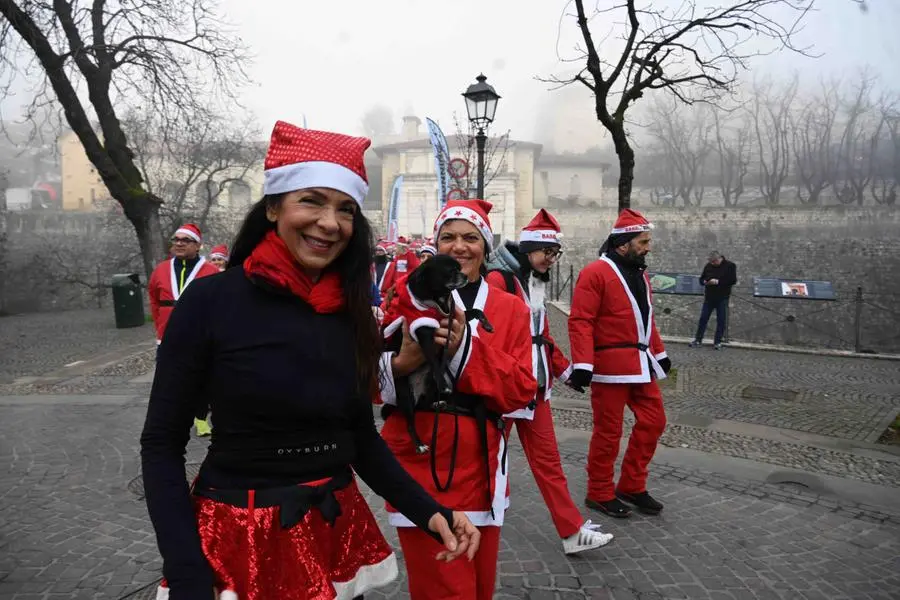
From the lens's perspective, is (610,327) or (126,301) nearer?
(610,327)

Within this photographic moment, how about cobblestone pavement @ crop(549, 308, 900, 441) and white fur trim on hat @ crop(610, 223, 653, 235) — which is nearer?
white fur trim on hat @ crop(610, 223, 653, 235)

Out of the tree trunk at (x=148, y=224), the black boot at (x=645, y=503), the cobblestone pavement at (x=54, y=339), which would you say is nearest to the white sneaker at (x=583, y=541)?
the black boot at (x=645, y=503)

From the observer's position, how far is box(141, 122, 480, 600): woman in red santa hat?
1453 mm

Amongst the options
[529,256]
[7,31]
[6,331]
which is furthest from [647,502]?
[6,331]

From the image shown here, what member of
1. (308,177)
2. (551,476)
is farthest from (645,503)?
(308,177)

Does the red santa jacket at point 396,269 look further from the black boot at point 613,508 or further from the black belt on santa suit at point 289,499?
the black belt on santa suit at point 289,499

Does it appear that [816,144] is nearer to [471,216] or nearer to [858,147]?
[858,147]

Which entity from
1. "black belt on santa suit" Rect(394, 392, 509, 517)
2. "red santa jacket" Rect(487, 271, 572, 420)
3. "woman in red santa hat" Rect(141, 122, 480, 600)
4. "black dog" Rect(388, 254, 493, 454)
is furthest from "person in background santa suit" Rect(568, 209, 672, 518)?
"woman in red santa hat" Rect(141, 122, 480, 600)

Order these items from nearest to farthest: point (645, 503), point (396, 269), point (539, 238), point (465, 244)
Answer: point (465, 244), point (539, 238), point (645, 503), point (396, 269)

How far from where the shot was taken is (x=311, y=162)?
5.26 feet

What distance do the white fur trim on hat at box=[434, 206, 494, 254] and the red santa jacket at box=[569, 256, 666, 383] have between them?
1566 mm

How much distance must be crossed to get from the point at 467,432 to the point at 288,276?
1.03 meters

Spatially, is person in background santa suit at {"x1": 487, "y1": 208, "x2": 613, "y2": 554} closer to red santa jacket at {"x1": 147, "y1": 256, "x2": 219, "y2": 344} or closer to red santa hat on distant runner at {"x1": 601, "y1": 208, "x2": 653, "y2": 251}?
red santa hat on distant runner at {"x1": 601, "y1": 208, "x2": 653, "y2": 251}

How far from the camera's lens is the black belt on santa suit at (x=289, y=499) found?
1483 millimetres
